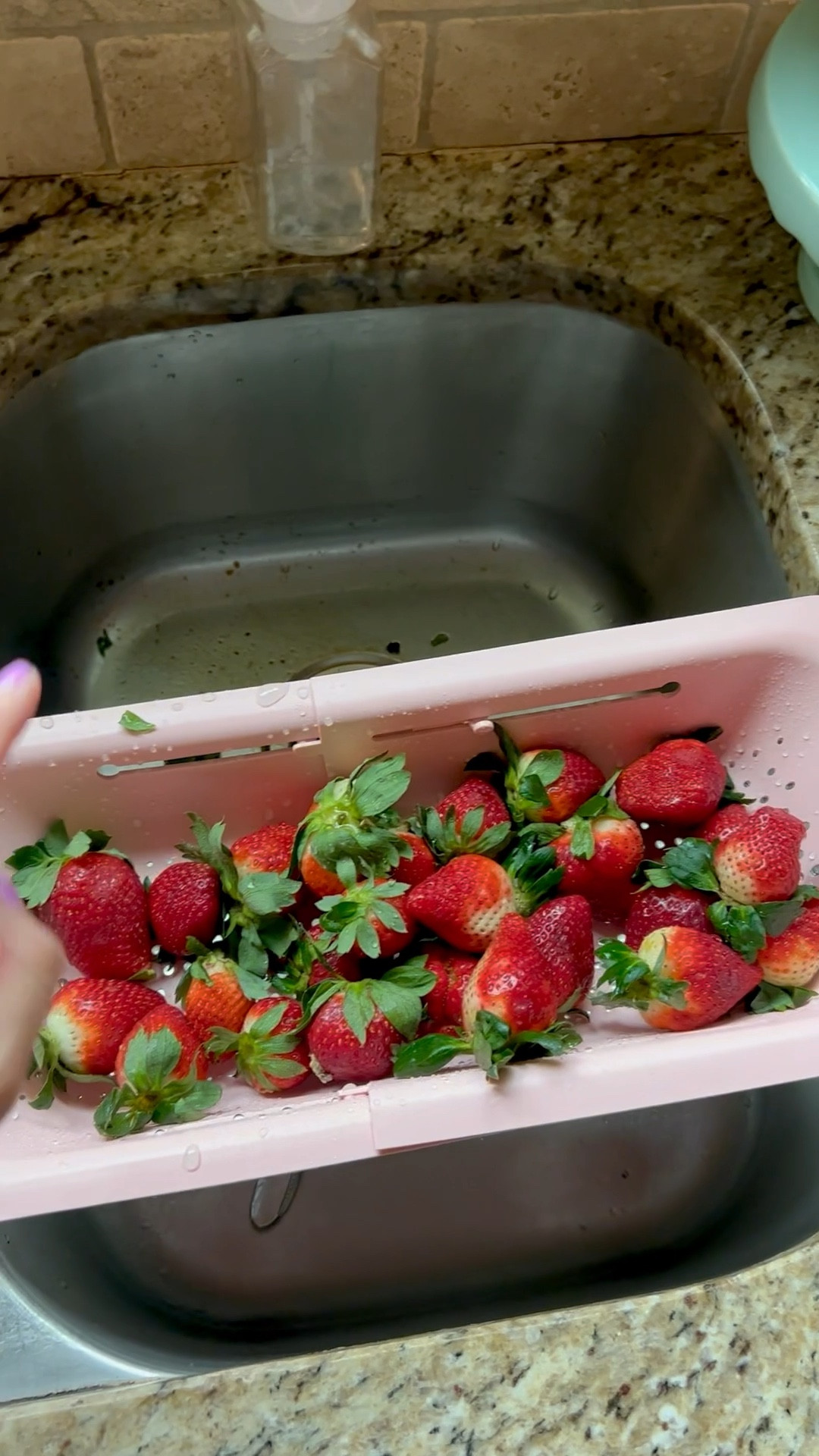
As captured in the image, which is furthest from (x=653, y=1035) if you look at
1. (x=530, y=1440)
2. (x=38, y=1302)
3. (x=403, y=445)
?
(x=403, y=445)

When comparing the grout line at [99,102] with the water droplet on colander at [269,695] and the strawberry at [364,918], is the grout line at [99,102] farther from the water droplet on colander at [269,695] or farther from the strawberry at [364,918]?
the strawberry at [364,918]

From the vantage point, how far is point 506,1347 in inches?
18.2

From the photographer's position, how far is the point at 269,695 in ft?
1.84

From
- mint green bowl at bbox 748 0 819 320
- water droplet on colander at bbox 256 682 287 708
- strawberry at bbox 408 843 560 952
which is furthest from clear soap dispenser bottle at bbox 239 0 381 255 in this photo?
strawberry at bbox 408 843 560 952

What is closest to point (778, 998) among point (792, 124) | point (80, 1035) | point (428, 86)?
point (80, 1035)

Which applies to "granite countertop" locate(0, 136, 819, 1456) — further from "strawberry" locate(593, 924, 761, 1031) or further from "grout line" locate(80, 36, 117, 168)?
"strawberry" locate(593, 924, 761, 1031)

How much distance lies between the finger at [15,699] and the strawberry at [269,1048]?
195mm

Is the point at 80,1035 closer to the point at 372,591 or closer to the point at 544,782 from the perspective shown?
the point at 544,782

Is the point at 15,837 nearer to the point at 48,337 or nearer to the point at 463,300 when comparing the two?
the point at 48,337

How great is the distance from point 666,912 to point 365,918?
17cm

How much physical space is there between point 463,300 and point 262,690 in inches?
14.9

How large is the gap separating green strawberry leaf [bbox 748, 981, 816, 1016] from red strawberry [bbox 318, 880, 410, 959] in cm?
19

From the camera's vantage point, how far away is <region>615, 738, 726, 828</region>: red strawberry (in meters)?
0.60

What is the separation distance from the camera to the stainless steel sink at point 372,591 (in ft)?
2.10
